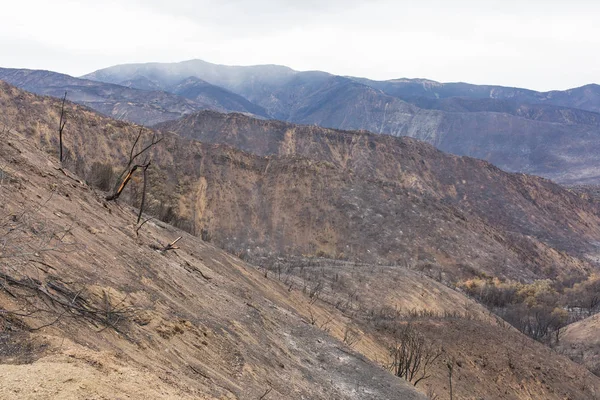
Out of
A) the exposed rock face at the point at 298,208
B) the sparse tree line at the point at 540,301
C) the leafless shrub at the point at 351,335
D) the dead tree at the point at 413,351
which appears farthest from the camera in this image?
the exposed rock face at the point at 298,208

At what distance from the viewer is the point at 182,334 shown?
589 centimetres

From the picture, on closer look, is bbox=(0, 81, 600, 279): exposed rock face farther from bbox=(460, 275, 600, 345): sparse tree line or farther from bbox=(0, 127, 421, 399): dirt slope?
bbox=(0, 127, 421, 399): dirt slope

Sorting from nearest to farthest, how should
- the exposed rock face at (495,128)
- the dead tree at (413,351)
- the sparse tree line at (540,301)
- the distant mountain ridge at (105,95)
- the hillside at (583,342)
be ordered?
the dead tree at (413,351) → the hillside at (583,342) → the sparse tree line at (540,301) → the distant mountain ridge at (105,95) → the exposed rock face at (495,128)

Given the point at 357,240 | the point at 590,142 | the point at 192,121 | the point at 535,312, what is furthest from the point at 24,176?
the point at 590,142

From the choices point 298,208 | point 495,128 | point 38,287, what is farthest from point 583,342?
point 495,128

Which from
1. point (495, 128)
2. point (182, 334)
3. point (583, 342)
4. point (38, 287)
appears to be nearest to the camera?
point (38, 287)

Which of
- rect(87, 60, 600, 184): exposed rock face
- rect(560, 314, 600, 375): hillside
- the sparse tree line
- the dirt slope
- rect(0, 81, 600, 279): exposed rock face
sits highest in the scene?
rect(87, 60, 600, 184): exposed rock face

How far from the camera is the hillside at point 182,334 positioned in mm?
3965

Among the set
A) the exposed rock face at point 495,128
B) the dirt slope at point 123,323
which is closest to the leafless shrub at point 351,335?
the dirt slope at point 123,323

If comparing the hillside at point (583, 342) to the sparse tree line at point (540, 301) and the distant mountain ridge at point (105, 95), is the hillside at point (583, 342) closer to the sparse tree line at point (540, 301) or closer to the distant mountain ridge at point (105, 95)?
the sparse tree line at point (540, 301)

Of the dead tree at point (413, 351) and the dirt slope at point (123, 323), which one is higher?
the dirt slope at point (123, 323)

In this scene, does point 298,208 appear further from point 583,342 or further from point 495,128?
point 495,128

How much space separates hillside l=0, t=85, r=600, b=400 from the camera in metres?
3.96

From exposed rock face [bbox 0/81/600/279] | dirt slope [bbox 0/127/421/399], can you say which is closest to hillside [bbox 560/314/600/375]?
exposed rock face [bbox 0/81/600/279]
